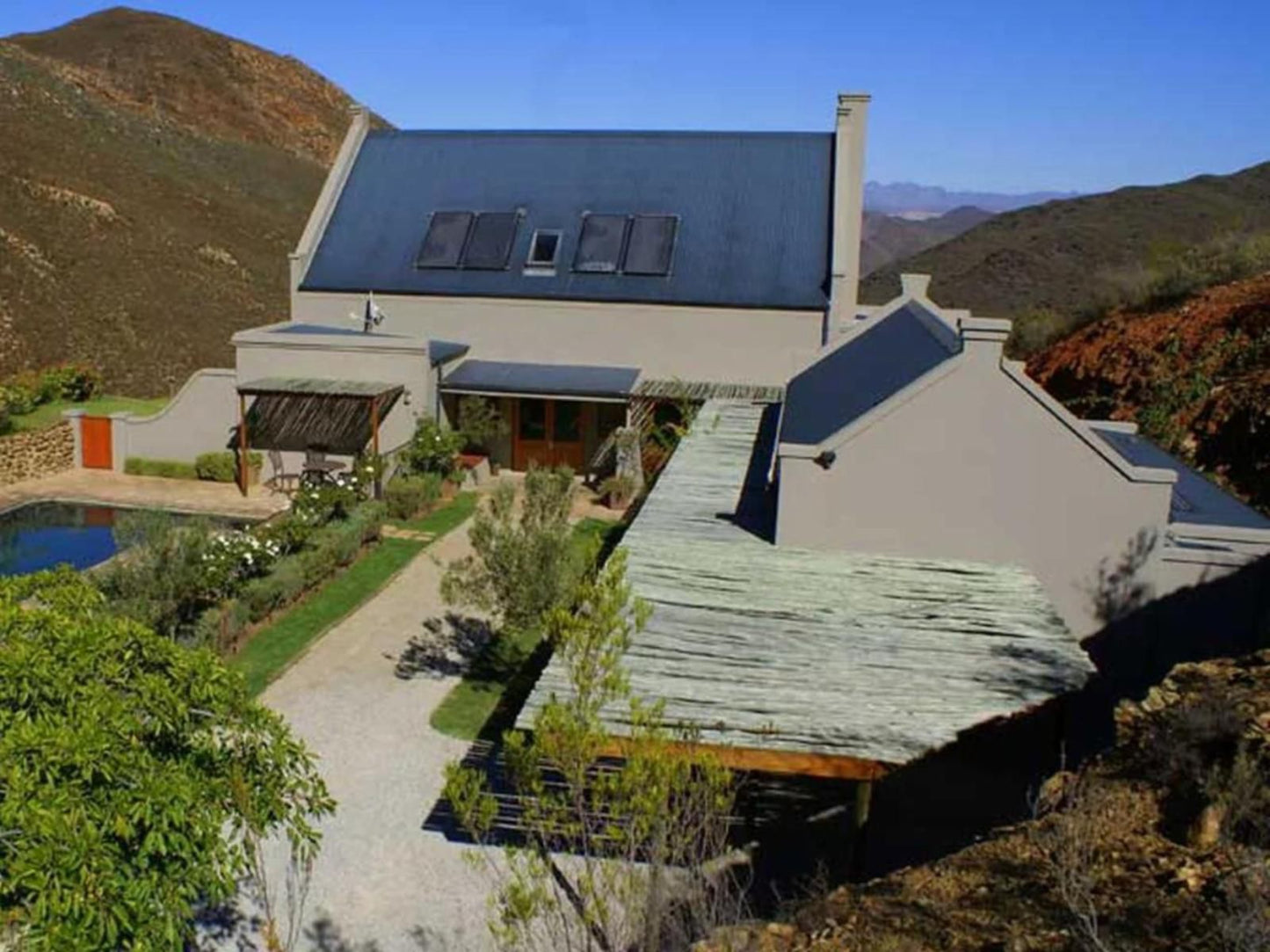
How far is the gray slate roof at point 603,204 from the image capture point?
1204 inches

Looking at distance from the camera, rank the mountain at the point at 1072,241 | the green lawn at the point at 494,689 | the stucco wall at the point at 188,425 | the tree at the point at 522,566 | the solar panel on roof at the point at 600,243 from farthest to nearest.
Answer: the mountain at the point at 1072,241 < the solar panel on roof at the point at 600,243 < the stucco wall at the point at 188,425 < the green lawn at the point at 494,689 < the tree at the point at 522,566

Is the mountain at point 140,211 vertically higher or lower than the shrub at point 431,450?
higher

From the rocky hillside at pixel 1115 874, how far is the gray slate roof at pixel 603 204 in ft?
69.6

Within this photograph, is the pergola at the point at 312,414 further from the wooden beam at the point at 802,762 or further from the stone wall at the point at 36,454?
the wooden beam at the point at 802,762

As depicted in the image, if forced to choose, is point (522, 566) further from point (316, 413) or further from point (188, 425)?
point (188, 425)

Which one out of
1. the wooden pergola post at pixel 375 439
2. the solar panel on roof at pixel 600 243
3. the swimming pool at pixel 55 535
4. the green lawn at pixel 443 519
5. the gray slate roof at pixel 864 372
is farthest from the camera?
the solar panel on roof at pixel 600 243

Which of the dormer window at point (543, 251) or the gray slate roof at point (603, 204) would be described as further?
the dormer window at point (543, 251)

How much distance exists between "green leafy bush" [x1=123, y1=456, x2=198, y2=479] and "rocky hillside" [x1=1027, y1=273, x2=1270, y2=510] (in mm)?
23845

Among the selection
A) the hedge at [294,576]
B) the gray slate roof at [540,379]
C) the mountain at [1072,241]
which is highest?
the mountain at [1072,241]

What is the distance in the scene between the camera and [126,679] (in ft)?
25.3

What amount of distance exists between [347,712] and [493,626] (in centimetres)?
411

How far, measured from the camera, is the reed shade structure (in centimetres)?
1024

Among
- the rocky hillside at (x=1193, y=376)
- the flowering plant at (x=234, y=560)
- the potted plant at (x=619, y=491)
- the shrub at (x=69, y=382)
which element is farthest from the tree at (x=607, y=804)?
the shrub at (x=69, y=382)

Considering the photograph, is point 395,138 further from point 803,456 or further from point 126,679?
point 126,679
